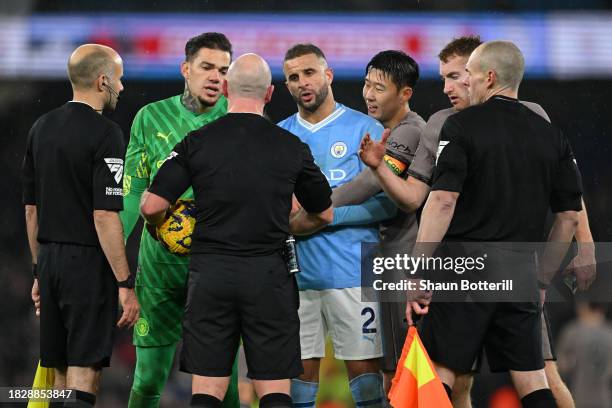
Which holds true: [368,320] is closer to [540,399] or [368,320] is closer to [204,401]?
[540,399]

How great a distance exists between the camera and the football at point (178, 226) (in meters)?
4.36

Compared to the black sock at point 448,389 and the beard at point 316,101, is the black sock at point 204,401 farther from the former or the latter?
the beard at point 316,101

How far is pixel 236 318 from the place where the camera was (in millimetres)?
3889

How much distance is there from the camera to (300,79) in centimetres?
466

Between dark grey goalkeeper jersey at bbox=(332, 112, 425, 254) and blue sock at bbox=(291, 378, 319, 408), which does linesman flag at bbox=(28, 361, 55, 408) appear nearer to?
blue sock at bbox=(291, 378, 319, 408)

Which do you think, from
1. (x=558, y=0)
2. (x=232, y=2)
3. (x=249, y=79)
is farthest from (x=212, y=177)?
(x=558, y=0)

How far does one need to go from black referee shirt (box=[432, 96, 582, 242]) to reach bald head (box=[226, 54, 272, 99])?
2.40ft

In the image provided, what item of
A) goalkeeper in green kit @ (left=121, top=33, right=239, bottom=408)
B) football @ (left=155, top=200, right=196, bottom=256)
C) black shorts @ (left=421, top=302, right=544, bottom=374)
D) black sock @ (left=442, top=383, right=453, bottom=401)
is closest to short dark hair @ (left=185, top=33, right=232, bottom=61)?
goalkeeper in green kit @ (left=121, top=33, right=239, bottom=408)

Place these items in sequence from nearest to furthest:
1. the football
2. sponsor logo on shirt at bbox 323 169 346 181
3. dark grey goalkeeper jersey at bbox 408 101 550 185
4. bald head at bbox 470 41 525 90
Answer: bald head at bbox 470 41 525 90 → the football → dark grey goalkeeper jersey at bbox 408 101 550 185 → sponsor logo on shirt at bbox 323 169 346 181

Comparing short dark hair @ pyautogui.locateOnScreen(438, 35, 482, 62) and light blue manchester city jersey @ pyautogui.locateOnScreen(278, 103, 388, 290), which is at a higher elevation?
short dark hair @ pyautogui.locateOnScreen(438, 35, 482, 62)

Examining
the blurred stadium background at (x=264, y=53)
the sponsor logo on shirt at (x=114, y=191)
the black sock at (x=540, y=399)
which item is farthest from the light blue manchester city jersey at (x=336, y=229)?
the blurred stadium background at (x=264, y=53)

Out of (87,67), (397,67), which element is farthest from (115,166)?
(397,67)

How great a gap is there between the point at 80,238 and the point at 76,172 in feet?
0.89

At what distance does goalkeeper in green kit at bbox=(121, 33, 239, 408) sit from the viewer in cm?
467
